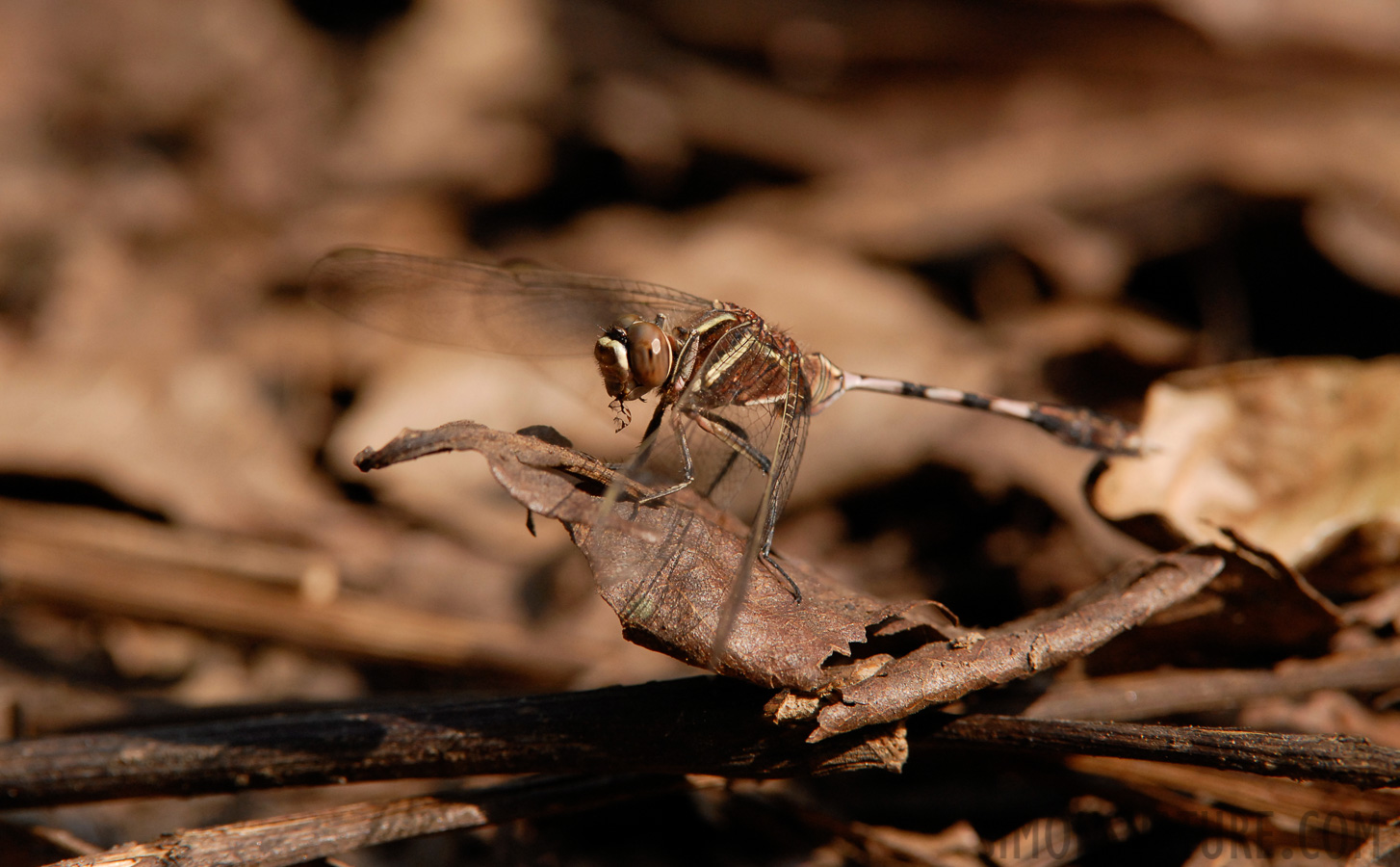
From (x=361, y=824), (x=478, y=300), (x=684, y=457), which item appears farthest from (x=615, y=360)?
(x=361, y=824)

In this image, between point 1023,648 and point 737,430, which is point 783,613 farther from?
point 737,430

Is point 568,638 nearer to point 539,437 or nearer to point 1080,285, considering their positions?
point 539,437

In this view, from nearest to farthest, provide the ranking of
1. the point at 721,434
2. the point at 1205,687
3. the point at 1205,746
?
1. the point at 1205,746
2. the point at 1205,687
3. the point at 721,434

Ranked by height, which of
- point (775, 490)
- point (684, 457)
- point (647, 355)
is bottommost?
point (775, 490)

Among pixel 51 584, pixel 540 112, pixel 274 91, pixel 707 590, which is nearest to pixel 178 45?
pixel 274 91

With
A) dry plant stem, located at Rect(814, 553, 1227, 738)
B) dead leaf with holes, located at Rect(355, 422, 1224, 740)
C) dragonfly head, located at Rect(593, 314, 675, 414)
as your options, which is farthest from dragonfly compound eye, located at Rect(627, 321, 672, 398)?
dry plant stem, located at Rect(814, 553, 1227, 738)
